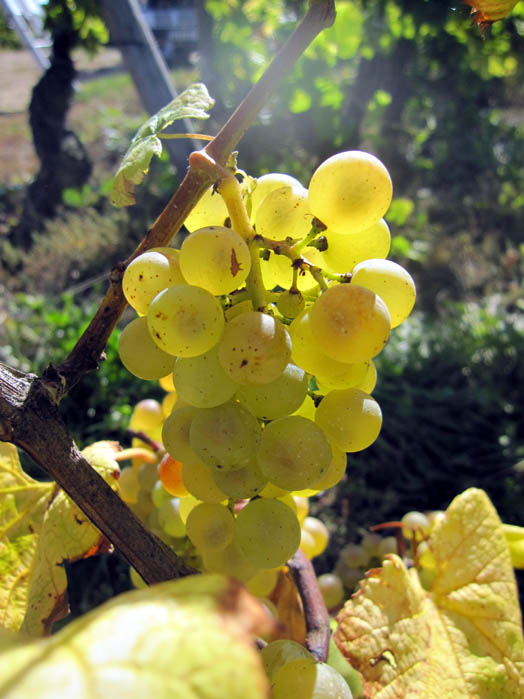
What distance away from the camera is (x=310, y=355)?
42 centimetres

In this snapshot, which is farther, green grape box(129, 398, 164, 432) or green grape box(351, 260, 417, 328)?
green grape box(129, 398, 164, 432)

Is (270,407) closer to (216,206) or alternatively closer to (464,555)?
(216,206)

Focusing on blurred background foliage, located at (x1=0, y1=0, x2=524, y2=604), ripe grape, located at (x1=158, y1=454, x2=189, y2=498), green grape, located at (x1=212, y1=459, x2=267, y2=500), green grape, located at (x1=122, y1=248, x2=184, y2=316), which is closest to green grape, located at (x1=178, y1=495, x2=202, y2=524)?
ripe grape, located at (x1=158, y1=454, x2=189, y2=498)

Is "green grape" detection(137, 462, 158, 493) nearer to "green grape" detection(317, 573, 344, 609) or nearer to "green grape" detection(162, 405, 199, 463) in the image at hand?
"green grape" detection(162, 405, 199, 463)

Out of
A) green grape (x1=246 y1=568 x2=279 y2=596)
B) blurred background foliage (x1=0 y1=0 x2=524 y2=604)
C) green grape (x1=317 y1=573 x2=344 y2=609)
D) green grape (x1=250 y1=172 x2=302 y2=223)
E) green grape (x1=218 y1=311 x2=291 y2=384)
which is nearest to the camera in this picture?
green grape (x1=218 y1=311 x2=291 y2=384)

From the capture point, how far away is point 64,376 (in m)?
0.43

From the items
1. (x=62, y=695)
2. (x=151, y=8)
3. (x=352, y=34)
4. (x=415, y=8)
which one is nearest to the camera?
(x=62, y=695)

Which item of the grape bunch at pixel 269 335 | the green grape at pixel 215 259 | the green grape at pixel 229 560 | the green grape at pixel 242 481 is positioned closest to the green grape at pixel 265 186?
the grape bunch at pixel 269 335

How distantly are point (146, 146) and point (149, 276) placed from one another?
0.12 metres

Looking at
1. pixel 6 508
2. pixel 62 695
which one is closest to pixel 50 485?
pixel 6 508

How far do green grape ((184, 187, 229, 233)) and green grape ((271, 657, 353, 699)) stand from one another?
1.26 ft

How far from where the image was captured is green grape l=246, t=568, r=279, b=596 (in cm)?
58

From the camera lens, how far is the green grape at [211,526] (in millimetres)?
488

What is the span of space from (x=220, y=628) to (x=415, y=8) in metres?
3.07
